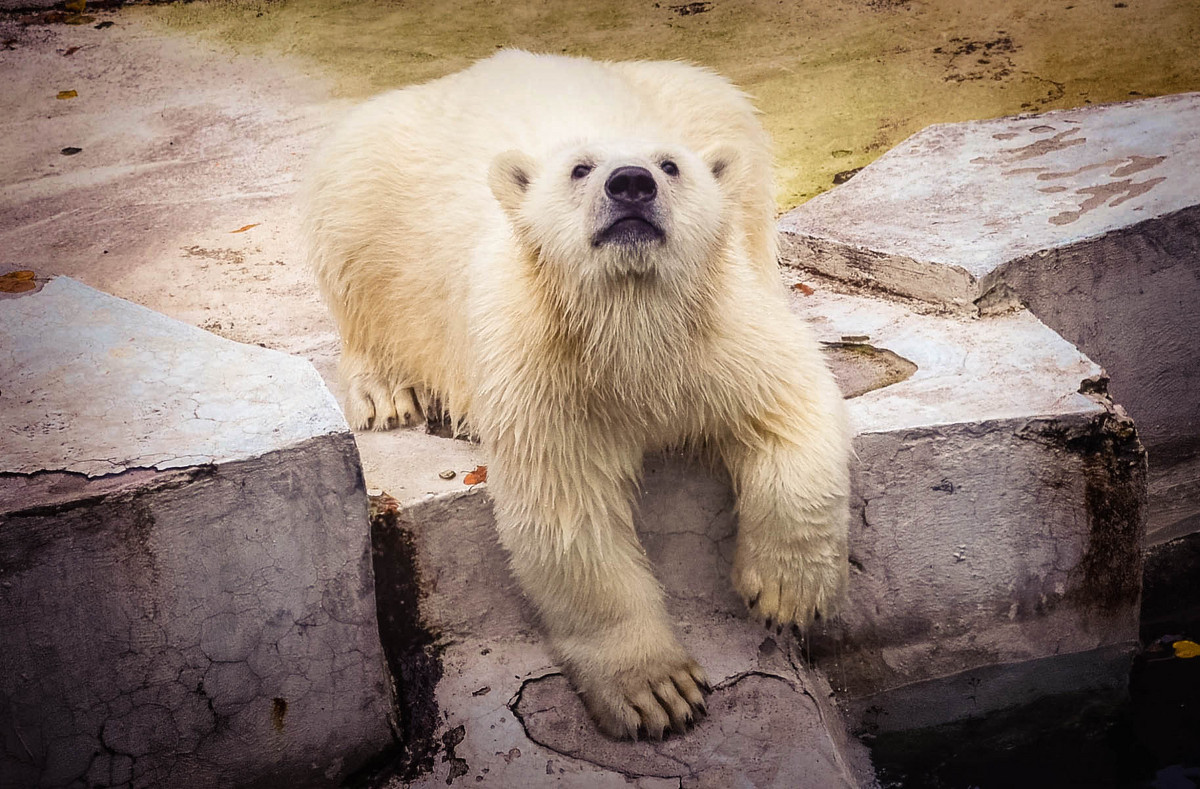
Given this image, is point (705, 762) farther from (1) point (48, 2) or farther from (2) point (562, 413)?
(1) point (48, 2)

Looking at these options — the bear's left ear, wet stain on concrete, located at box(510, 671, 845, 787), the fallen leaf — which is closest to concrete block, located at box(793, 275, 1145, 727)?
wet stain on concrete, located at box(510, 671, 845, 787)

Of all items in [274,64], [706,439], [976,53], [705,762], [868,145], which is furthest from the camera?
[274,64]

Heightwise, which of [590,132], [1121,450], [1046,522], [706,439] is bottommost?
[1046,522]

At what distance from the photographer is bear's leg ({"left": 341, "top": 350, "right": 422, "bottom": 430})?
3574 millimetres

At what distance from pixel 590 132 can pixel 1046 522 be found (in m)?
1.66

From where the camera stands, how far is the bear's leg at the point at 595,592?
2723mm

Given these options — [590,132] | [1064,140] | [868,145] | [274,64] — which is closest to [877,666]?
[590,132]

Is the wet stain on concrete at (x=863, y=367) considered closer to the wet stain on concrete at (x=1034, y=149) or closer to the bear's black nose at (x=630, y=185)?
the bear's black nose at (x=630, y=185)

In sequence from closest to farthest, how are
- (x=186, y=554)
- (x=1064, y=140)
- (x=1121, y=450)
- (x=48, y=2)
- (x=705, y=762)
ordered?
(x=186, y=554) < (x=705, y=762) < (x=1121, y=450) < (x=1064, y=140) < (x=48, y=2)

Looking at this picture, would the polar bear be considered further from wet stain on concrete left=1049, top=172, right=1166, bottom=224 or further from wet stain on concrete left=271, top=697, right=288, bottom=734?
wet stain on concrete left=1049, top=172, right=1166, bottom=224

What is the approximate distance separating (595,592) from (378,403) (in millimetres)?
1169

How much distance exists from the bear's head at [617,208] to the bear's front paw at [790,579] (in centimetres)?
78

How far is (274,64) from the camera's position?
7.52 meters

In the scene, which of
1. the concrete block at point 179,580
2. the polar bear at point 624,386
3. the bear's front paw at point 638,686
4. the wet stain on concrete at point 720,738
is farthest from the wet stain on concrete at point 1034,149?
the concrete block at point 179,580
